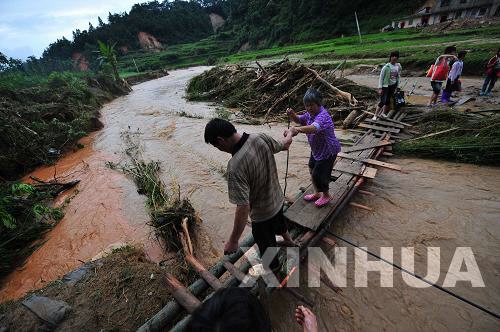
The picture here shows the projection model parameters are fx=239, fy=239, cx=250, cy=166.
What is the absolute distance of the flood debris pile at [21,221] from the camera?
4.39 m

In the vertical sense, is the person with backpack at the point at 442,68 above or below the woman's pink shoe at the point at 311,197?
above

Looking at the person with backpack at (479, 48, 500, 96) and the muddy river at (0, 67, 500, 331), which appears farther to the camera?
the person with backpack at (479, 48, 500, 96)

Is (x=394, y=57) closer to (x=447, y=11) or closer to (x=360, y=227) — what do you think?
(x=360, y=227)

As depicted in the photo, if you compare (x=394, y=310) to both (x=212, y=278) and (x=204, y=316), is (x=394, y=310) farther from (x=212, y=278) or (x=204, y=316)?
(x=204, y=316)

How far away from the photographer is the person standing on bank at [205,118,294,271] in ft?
6.17

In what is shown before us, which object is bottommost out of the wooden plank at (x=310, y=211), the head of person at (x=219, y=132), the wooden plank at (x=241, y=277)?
the wooden plank at (x=310, y=211)

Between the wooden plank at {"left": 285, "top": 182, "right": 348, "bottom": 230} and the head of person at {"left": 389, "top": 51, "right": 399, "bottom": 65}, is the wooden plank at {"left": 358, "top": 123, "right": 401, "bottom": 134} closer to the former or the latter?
the head of person at {"left": 389, "top": 51, "right": 399, "bottom": 65}

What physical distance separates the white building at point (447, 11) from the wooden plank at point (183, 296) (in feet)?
135

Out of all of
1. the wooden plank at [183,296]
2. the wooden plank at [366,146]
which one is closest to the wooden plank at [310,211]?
the wooden plank at [183,296]

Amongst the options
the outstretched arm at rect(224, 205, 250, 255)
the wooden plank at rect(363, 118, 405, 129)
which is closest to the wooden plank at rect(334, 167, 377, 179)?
the wooden plank at rect(363, 118, 405, 129)

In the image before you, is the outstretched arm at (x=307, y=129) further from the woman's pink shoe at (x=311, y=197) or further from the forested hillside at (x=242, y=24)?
the forested hillside at (x=242, y=24)

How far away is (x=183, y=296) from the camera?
2.42 meters

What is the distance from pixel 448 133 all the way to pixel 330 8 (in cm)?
4309

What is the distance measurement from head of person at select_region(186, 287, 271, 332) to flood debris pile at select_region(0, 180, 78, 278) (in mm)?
5232
